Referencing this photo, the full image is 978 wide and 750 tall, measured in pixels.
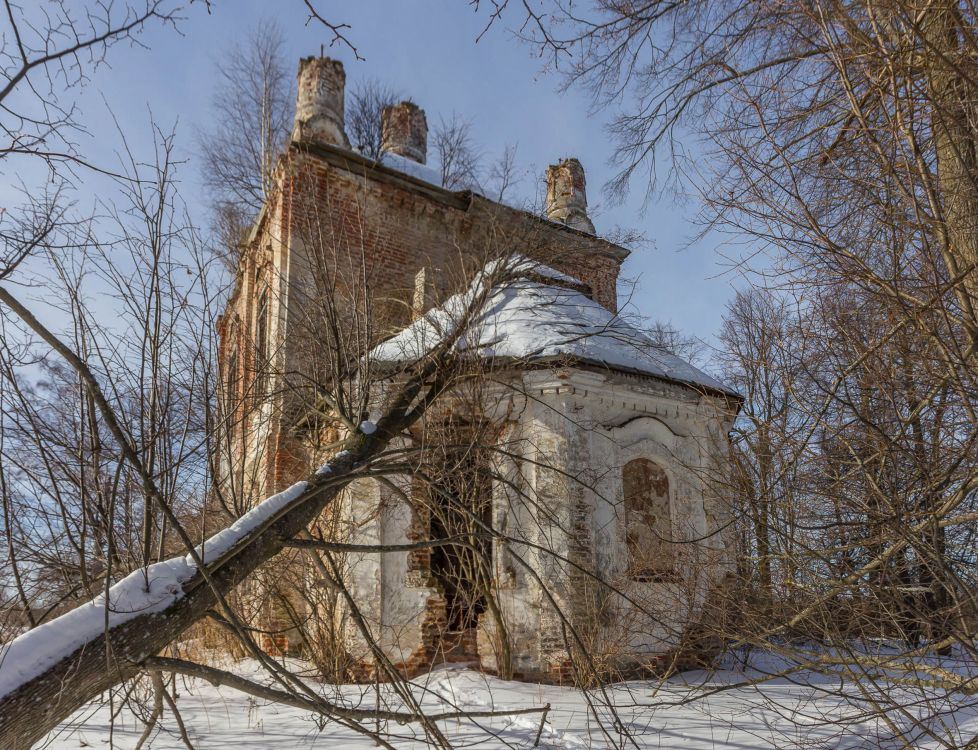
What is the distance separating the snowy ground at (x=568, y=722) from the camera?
19.8 feet

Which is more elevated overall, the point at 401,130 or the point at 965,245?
the point at 401,130

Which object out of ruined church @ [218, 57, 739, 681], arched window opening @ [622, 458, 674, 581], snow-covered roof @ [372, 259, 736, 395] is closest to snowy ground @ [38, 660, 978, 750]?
ruined church @ [218, 57, 739, 681]

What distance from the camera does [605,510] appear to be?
352 inches

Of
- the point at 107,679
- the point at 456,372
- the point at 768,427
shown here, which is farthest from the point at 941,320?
the point at 107,679

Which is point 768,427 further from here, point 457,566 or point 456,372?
point 457,566

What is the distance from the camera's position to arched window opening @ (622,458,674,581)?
27.9 ft

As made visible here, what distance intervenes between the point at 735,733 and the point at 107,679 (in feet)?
17.1

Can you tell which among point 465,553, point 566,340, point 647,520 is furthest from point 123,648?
point 647,520

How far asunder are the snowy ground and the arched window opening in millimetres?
1264

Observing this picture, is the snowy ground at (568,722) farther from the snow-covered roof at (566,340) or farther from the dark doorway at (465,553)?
the snow-covered roof at (566,340)

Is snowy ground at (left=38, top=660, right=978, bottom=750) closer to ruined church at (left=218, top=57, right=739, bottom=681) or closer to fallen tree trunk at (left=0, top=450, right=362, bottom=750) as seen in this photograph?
ruined church at (left=218, top=57, right=739, bottom=681)

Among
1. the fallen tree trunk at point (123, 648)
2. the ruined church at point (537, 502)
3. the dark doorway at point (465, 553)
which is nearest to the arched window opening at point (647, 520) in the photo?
the ruined church at point (537, 502)

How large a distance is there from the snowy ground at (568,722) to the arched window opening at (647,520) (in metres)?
1.26

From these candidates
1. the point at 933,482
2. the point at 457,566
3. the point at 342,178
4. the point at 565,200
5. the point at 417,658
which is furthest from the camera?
the point at 565,200
